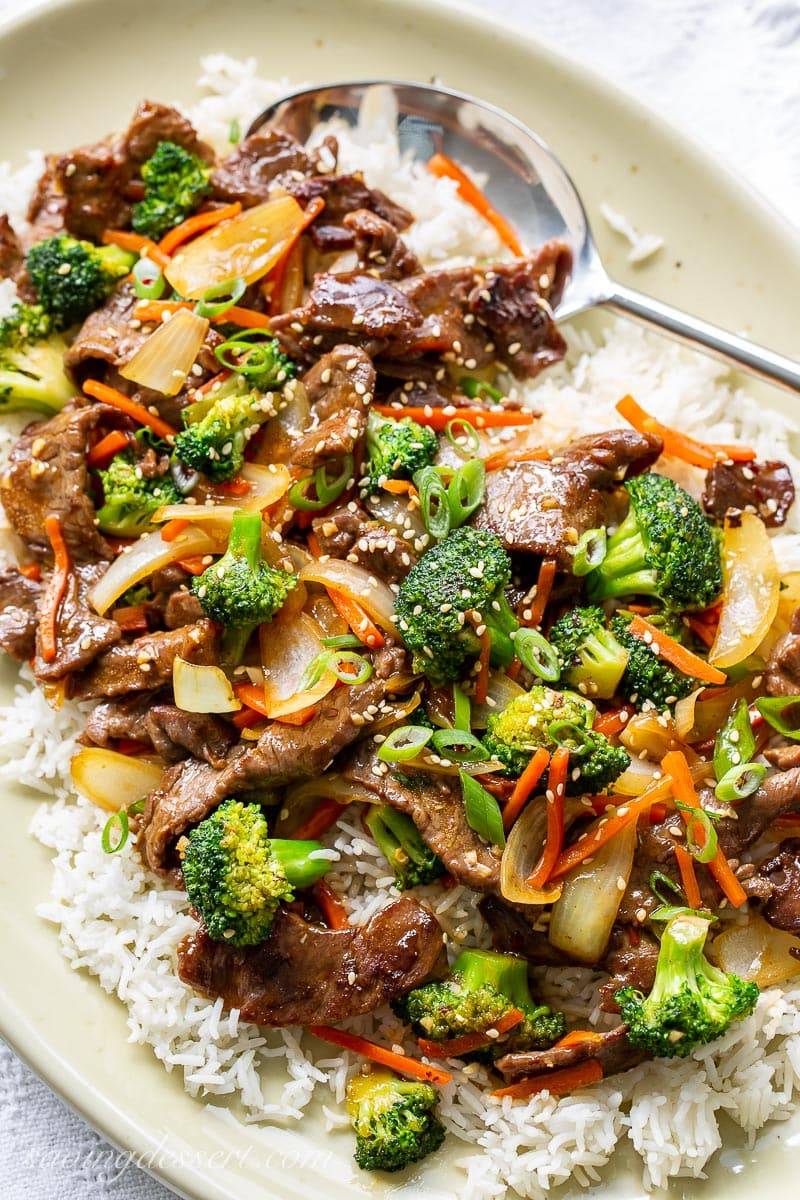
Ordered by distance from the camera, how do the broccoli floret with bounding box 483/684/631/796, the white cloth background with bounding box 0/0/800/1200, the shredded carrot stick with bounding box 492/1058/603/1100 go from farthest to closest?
the white cloth background with bounding box 0/0/800/1200
the shredded carrot stick with bounding box 492/1058/603/1100
the broccoli floret with bounding box 483/684/631/796

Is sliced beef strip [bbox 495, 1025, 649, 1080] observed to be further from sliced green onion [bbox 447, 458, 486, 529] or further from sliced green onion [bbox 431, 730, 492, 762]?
sliced green onion [bbox 447, 458, 486, 529]

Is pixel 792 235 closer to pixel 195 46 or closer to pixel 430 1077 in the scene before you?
pixel 195 46

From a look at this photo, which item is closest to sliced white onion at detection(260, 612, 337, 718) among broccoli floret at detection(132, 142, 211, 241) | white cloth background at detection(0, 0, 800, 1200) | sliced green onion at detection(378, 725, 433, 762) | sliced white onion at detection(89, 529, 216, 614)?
sliced green onion at detection(378, 725, 433, 762)

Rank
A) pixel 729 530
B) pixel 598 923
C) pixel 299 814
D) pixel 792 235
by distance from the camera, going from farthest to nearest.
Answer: pixel 792 235 → pixel 729 530 → pixel 299 814 → pixel 598 923

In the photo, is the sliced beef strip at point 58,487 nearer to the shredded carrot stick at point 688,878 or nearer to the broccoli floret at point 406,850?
the broccoli floret at point 406,850

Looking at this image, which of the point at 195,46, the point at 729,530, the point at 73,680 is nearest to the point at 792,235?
the point at 729,530

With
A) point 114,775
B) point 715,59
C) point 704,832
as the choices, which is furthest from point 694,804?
point 715,59

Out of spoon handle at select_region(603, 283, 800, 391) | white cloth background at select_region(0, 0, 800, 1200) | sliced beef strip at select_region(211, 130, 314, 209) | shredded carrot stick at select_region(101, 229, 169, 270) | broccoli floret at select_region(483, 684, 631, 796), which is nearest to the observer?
broccoli floret at select_region(483, 684, 631, 796)
